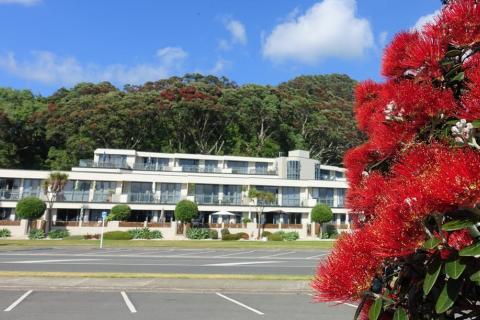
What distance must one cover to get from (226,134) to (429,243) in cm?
7505

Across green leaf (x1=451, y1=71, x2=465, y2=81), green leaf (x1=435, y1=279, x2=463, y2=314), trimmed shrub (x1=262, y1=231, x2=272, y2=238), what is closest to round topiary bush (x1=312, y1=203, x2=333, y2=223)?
trimmed shrub (x1=262, y1=231, x2=272, y2=238)

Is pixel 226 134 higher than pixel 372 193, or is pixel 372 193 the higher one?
pixel 226 134

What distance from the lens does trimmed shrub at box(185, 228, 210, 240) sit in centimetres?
4447

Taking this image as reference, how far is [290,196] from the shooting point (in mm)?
56156

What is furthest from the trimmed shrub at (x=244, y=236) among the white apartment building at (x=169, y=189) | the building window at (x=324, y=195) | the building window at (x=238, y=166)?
the building window at (x=238, y=166)

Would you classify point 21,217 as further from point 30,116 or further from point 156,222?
point 30,116

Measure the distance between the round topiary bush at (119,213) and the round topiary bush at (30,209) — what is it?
23.5 ft

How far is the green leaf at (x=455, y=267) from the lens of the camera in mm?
1639

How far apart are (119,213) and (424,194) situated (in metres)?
47.2

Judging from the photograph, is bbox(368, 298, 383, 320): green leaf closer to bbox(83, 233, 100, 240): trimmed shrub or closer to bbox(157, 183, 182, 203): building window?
bbox(83, 233, 100, 240): trimmed shrub

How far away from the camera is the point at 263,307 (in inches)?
413

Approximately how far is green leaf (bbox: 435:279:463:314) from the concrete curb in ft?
36.8

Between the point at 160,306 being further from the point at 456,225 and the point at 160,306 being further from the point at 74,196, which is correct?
the point at 74,196

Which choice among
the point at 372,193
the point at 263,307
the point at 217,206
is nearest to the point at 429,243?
the point at 372,193
